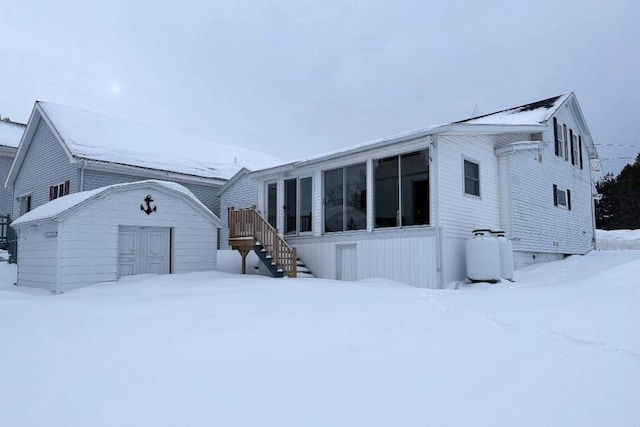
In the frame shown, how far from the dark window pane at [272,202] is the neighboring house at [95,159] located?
4845 millimetres

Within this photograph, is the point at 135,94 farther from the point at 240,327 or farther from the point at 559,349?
the point at 559,349

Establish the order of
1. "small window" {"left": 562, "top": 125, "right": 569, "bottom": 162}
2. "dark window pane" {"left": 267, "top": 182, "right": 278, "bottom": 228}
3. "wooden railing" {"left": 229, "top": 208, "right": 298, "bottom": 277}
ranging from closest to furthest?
"wooden railing" {"left": 229, "top": 208, "right": 298, "bottom": 277} < "dark window pane" {"left": 267, "top": 182, "right": 278, "bottom": 228} < "small window" {"left": 562, "top": 125, "right": 569, "bottom": 162}

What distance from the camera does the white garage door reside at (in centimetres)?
1166

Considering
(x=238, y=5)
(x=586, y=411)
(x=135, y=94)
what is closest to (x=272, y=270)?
(x=586, y=411)

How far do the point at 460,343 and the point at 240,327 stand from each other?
259cm

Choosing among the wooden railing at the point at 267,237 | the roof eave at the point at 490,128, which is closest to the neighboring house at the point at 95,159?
the wooden railing at the point at 267,237

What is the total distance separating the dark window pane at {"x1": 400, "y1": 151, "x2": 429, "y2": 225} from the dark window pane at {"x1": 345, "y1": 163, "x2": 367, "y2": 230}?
1.32 meters

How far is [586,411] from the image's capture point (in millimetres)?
2812

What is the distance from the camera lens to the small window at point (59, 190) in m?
16.5

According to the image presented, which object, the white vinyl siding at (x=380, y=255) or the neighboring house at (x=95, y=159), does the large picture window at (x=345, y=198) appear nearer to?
the white vinyl siding at (x=380, y=255)

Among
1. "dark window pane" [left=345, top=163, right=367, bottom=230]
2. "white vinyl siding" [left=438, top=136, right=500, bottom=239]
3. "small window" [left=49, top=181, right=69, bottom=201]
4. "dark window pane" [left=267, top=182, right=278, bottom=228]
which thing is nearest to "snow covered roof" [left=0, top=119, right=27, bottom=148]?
"small window" [left=49, top=181, right=69, bottom=201]

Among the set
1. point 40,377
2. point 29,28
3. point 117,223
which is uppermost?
point 29,28

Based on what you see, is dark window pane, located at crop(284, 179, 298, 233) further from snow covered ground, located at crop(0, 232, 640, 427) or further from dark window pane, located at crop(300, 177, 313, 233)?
snow covered ground, located at crop(0, 232, 640, 427)

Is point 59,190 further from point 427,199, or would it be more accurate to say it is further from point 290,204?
point 427,199
